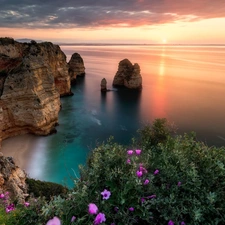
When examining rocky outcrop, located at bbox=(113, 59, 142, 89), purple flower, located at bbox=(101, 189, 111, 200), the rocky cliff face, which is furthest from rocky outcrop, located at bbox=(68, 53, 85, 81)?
purple flower, located at bbox=(101, 189, 111, 200)

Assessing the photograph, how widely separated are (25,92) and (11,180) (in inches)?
662

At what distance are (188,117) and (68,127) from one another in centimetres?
2525

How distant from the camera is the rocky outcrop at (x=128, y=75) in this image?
65188 millimetres

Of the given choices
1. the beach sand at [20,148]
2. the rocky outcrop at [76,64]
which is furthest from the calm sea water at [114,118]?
the rocky outcrop at [76,64]

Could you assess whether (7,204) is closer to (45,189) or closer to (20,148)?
(45,189)

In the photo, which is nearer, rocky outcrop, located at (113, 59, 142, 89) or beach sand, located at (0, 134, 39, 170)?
beach sand, located at (0, 134, 39, 170)

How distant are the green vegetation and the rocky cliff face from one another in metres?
25.2

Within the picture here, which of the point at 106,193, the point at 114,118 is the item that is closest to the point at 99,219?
the point at 106,193

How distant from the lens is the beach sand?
2479cm

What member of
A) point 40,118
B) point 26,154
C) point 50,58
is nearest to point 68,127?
point 40,118

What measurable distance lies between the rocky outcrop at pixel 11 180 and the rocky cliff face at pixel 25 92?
13613mm

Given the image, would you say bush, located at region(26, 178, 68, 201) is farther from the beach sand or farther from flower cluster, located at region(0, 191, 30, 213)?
flower cluster, located at region(0, 191, 30, 213)

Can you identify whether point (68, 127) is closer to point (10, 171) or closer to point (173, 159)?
point (10, 171)

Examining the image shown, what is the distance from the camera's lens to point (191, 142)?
20.6 ft
